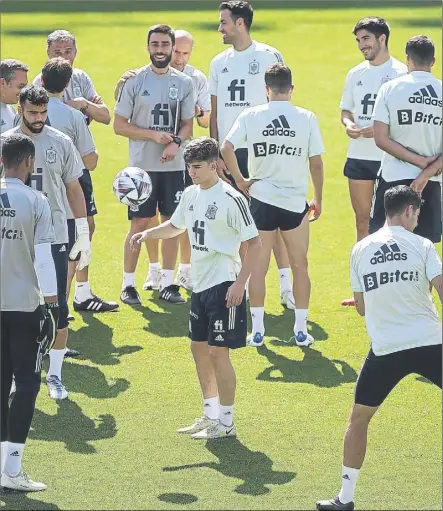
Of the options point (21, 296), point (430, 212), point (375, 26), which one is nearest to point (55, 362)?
point (21, 296)

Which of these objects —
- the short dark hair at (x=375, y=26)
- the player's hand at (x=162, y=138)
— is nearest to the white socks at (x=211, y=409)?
the player's hand at (x=162, y=138)

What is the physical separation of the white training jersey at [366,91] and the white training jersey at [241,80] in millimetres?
707

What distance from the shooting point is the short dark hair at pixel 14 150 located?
22.8 ft

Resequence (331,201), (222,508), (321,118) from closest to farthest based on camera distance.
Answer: (222,508) < (331,201) < (321,118)

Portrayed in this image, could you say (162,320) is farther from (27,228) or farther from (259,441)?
(27,228)

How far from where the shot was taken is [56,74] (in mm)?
9000

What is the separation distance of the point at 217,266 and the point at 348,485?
6.03 ft

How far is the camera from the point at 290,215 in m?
9.52

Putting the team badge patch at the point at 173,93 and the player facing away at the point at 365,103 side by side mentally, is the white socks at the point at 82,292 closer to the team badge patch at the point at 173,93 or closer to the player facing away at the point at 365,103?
the team badge patch at the point at 173,93

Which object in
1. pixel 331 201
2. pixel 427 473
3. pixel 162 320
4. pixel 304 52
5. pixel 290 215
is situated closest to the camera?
pixel 427 473

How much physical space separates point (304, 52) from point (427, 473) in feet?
53.4

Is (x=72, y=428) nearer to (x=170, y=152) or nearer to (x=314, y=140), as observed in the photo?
(x=314, y=140)

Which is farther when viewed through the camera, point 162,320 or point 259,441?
point 162,320

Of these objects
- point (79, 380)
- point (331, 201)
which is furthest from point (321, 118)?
point (79, 380)
